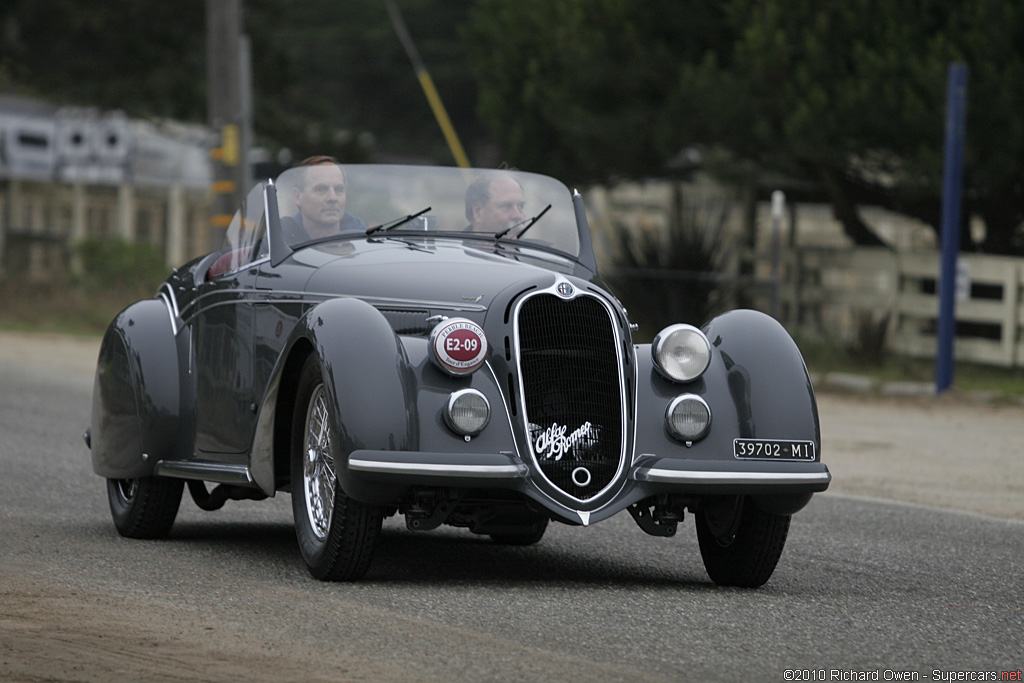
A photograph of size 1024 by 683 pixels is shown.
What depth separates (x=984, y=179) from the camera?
61.6 ft

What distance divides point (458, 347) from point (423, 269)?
71cm

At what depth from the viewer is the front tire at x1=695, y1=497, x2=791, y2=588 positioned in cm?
694

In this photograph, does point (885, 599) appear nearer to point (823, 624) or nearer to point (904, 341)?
point (823, 624)

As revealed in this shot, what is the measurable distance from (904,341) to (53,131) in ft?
64.8

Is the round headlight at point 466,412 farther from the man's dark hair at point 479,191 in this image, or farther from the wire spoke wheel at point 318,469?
the man's dark hair at point 479,191

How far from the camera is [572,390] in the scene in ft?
21.9

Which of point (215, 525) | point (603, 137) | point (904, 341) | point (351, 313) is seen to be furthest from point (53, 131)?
point (351, 313)

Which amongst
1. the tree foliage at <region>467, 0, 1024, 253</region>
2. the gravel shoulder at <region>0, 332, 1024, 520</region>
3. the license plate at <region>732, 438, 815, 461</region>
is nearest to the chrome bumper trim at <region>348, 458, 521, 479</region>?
the license plate at <region>732, 438, 815, 461</region>

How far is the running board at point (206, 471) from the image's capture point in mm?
7445

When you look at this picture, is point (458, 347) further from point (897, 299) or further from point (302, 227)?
point (897, 299)

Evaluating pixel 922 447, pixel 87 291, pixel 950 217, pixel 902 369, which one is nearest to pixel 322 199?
pixel 922 447

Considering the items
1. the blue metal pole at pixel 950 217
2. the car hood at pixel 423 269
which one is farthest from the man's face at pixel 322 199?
the blue metal pole at pixel 950 217

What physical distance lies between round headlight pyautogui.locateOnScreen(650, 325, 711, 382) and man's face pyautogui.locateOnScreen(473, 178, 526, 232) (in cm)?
137

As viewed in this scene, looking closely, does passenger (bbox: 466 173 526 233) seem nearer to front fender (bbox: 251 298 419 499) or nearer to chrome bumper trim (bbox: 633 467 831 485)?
front fender (bbox: 251 298 419 499)
